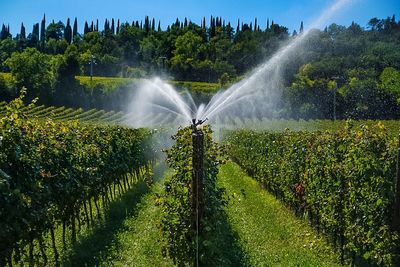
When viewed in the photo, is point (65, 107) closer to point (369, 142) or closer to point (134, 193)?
point (134, 193)

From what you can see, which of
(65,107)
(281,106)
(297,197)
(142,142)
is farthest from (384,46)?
(297,197)

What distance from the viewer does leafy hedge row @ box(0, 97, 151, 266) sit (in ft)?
20.1

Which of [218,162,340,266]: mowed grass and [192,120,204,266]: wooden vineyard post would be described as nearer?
[192,120,204,266]: wooden vineyard post

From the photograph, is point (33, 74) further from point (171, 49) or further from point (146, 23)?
point (146, 23)

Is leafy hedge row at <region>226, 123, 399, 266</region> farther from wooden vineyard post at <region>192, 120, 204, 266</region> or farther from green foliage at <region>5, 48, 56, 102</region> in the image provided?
green foliage at <region>5, 48, 56, 102</region>

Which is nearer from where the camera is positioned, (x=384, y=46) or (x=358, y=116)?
(x=358, y=116)

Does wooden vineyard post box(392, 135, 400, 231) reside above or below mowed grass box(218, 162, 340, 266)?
above

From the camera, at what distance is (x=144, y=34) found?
177m

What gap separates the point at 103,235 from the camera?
10781 millimetres

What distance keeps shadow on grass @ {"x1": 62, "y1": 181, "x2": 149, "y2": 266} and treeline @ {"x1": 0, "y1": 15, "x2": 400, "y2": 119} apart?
58.2 m

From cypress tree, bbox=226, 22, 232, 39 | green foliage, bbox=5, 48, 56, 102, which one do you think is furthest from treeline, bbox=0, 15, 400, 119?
cypress tree, bbox=226, 22, 232, 39

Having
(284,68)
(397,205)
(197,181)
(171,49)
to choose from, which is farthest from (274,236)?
(171,49)

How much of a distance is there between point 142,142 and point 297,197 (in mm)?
A: 10412

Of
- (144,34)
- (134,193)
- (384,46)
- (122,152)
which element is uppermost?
(144,34)
